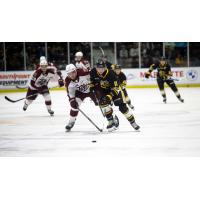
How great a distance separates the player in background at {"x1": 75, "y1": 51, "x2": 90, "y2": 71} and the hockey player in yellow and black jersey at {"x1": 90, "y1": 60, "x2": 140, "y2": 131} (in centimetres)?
8

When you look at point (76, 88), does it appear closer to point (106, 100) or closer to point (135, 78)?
point (106, 100)

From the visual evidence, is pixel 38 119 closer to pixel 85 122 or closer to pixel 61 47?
pixel 85 122

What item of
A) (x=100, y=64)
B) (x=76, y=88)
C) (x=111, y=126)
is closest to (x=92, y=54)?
(x=100, y=64)

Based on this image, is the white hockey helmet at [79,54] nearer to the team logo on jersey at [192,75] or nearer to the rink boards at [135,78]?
the rink boards at [135,78]

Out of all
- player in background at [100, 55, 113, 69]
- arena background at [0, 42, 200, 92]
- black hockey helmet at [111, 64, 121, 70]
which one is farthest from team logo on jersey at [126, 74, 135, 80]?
player in background at [100, 55, 113, 69]

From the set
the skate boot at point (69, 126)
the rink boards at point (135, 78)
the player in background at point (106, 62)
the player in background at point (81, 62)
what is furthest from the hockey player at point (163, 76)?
the skate boot at point (69, 126)

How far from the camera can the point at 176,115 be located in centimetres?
649

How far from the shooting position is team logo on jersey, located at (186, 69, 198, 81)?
20.1ft

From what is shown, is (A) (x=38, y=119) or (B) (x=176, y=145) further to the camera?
(A) (x=38, y=119)

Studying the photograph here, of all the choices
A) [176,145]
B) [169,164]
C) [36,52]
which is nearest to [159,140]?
[176,145]

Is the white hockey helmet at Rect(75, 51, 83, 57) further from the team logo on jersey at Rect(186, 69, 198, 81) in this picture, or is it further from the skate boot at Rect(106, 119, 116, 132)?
the team logo on jersey at Rect(186, 69, 198, 81)

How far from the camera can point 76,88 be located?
231 inches

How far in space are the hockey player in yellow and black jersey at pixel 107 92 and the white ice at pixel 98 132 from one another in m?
0.12
